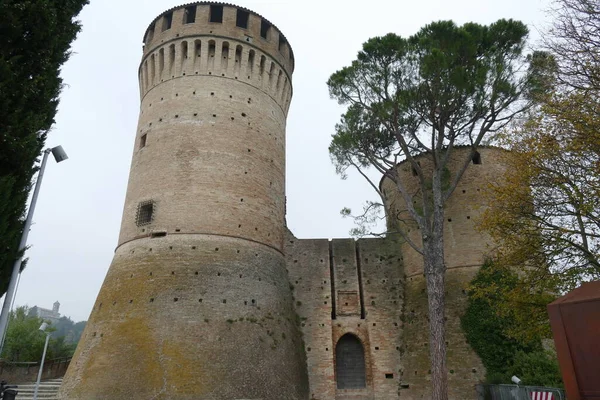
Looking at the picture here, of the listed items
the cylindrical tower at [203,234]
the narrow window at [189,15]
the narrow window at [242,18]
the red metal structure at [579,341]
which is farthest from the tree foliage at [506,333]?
the narrow window at [189,15]

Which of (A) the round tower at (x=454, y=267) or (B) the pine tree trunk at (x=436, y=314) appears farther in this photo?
(A) the round tower at (x=454, y=267)

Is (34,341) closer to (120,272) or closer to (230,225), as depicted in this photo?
(120,272)

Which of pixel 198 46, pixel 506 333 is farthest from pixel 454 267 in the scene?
pixel 198 46

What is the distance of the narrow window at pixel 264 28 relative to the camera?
1537 centimetres

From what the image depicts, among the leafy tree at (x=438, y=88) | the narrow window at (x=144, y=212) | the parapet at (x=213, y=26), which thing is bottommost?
the narrow window at (x=144, y=212)

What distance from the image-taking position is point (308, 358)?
13.0 m

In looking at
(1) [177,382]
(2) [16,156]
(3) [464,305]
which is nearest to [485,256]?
(3) [464,305]

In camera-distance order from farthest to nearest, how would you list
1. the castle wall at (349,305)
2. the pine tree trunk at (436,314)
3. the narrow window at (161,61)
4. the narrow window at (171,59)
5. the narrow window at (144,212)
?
1. the narrow window at (161,61)
2. the narrow window at (171,59)
3. the castle wall at (349,305)
4. the narrow window at (144,212)
5. the pine tree trunk at (436,314)

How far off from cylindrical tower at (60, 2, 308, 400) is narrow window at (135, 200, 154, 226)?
0.04 meters

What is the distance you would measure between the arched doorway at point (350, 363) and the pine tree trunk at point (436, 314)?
11.4 feet

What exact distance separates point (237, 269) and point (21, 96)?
7.55 meters

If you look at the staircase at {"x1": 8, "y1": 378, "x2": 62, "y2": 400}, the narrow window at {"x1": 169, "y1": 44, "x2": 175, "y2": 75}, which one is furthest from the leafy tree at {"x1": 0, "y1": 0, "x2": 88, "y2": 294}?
the narrow window at {"x1": 169, "y1": 44, "x2": 175, "y2": 75}

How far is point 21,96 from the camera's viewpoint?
5145mm

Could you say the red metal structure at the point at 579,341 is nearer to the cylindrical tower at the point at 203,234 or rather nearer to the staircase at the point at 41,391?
the cylindrical tower at the point at 203,234
